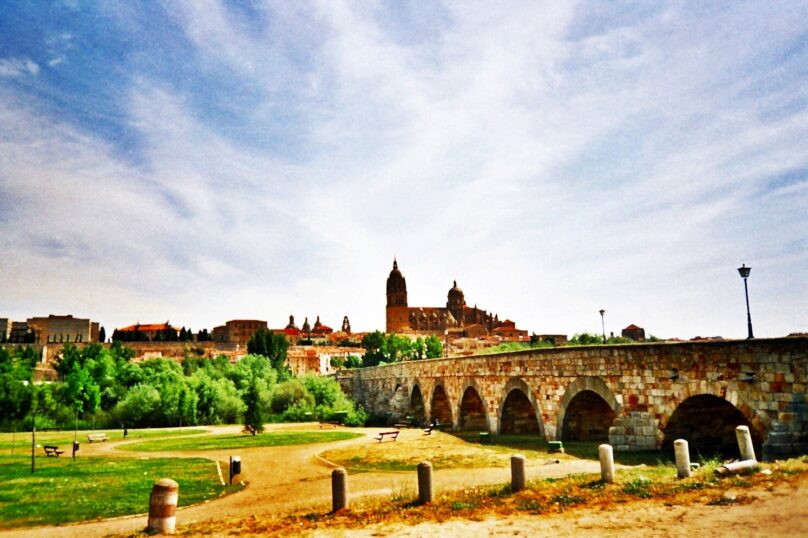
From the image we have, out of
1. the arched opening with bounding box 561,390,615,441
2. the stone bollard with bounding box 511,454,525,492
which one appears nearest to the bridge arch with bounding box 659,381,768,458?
the arched opening with bounding box 561,390,615,441

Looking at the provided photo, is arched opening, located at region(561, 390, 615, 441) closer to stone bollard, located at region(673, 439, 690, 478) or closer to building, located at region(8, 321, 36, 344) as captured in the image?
stone bollard, located at region(673, 439, 690, 478)

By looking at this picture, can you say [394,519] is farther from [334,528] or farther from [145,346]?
[145,346]

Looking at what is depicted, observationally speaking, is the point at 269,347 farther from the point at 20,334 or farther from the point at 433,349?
the point at 20,334

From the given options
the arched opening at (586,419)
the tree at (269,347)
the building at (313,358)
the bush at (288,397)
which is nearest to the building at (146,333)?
the building at (313,358)

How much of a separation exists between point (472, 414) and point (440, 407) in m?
4.31

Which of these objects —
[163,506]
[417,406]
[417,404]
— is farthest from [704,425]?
[417,406]

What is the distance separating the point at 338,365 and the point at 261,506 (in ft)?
298

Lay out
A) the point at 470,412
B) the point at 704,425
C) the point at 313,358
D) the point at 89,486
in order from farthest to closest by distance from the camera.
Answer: the point at 313,358 → the point at 470,412 → the point at 89,486 → the point at 704,425

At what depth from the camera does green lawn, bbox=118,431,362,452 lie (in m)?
24.6

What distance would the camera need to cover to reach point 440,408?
32.5m

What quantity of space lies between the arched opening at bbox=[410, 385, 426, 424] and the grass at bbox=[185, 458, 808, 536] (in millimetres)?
25635

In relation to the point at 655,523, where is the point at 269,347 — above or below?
above

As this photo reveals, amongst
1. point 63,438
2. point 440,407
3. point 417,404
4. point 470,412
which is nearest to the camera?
point 470,412

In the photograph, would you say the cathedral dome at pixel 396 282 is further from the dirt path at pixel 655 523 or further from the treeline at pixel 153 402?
the dirt path at pixel 655 523
